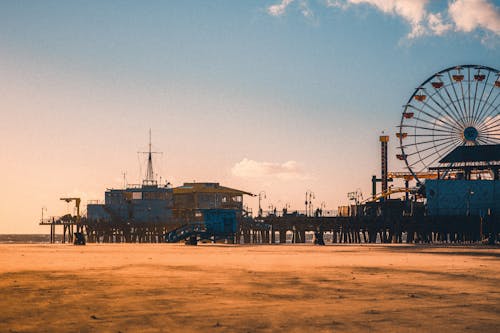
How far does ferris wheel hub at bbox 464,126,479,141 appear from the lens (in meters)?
98.1

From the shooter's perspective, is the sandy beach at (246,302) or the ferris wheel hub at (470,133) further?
the ferris wheel hub at (470,133)

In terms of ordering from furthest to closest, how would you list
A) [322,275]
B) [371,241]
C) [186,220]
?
[186,220]
[371,241]
[322,275]

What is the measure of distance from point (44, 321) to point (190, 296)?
172 inches

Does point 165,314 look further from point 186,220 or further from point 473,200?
point 186,220

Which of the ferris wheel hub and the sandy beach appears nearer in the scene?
the sandy beach

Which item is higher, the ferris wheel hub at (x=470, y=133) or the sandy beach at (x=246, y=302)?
the ferris wheel hub at (x=470, y=133)

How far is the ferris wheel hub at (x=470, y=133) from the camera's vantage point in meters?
98.1

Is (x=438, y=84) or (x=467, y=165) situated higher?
(x=438, y=84)

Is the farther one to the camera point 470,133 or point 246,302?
point 470,133

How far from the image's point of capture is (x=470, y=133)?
98.3 m

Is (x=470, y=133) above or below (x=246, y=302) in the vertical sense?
above

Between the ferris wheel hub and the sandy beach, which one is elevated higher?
the ferris wheel hub

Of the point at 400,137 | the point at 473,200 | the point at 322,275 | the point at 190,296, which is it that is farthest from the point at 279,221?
the point at 190,296

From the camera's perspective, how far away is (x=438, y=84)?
3890 inches
